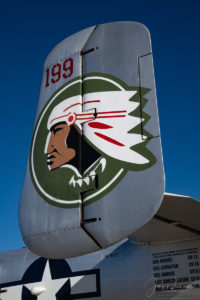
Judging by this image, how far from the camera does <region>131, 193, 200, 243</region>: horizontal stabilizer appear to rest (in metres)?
3.71

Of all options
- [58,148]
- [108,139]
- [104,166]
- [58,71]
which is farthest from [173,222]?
[58,71]

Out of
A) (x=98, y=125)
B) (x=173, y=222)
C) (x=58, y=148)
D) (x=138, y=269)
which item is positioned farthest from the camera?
(x=138, y=269)

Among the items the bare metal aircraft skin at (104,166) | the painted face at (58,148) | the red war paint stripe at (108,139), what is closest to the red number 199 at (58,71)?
the bare metal aircraft skin at (104,166)

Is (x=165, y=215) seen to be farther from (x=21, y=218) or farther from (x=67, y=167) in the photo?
(x=21, y=218)

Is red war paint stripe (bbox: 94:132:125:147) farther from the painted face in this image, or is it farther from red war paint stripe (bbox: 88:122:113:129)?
the painted face

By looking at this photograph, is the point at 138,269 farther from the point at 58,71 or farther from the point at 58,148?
the point at 58,71

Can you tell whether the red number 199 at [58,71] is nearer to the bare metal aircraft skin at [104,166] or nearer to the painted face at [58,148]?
the bare metal aircraft skin at [104,166]

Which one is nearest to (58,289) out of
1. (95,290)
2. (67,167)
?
(95,290)

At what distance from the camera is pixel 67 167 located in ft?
12.4

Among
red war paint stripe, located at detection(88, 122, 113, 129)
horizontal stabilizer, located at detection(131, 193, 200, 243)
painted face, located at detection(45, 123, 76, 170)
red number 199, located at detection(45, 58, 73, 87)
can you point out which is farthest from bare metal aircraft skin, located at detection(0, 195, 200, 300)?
red number 199, located at detection(45, 58, 73, 87)

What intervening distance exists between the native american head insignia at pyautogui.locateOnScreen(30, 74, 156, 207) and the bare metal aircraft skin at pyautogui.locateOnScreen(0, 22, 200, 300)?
0.04 ft

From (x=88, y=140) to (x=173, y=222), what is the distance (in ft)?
5.40

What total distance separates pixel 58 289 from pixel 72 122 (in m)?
4.08

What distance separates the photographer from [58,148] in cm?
398
